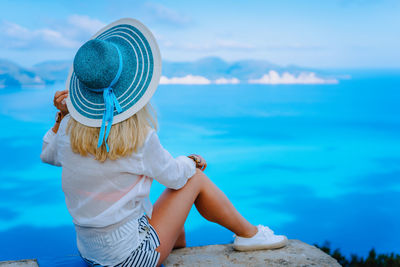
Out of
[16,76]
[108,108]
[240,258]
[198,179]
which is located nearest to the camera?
[108,108]

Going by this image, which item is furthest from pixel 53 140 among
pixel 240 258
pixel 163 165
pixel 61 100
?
pixel 240 258

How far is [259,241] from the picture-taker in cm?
188

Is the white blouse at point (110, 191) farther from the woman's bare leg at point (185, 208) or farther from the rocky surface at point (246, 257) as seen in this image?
the rocky surface at point (246, 257)

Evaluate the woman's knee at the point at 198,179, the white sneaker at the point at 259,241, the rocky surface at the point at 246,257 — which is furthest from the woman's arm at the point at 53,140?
the white sneaker at the point at 259,241

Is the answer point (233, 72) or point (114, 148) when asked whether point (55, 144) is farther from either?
point (233, 72)

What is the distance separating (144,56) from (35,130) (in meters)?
5.90

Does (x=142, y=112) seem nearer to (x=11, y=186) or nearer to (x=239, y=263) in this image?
(x=239, y=263)

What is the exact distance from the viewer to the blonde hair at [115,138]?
4.21 ft

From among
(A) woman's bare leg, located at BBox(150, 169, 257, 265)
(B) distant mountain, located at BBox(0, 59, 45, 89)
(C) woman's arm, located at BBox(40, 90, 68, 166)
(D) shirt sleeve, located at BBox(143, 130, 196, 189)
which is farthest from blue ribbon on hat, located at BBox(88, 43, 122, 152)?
(B) distant mountain, located at BBox(0, 59, 45, 89)

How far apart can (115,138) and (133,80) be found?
0.65 feet

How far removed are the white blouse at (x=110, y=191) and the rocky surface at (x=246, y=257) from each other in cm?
43

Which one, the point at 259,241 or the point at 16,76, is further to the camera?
→ the point at 16,76

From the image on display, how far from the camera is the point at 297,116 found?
8.51 metres

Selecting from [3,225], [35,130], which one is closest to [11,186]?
[3,225]
